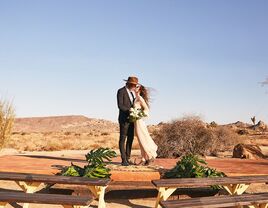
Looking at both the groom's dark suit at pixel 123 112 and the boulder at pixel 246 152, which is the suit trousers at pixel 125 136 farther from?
the boulder at pixel 246 152

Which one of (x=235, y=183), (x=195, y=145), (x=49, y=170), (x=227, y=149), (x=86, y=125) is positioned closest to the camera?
(x=235, y=183)

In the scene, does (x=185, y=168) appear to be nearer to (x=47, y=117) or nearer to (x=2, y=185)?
(x=2, y=185)

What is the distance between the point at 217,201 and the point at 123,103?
12.5 ft

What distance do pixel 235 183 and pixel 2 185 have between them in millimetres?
4695

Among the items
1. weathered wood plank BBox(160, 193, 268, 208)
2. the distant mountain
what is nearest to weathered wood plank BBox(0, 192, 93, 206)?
weathered wood plank BBox(160, 193, 268, 208)

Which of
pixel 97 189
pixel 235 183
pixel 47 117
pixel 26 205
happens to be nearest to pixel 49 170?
pixel 26 205

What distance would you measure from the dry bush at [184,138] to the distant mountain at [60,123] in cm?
7659

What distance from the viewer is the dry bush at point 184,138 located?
49.5 ft

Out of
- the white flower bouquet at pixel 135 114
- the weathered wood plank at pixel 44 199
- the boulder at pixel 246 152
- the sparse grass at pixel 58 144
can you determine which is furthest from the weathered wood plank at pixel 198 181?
the sparse grass at pixel 58 144

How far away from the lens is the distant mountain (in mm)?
94250

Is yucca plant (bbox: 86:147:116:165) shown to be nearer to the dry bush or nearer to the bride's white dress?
the bride's white dress

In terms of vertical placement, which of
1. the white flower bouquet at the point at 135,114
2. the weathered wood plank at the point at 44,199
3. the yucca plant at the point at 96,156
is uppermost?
the white flower bouquet at the point at 135,114

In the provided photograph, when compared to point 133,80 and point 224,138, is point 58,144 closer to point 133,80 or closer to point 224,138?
point 224,138

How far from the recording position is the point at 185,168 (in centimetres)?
754
